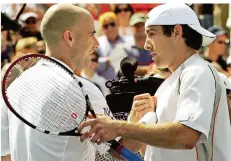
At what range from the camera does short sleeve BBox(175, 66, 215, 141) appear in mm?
3682

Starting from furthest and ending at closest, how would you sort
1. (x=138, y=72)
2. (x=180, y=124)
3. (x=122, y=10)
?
(x=122, y=10), (x=138, y=72), (x=180, y=124)

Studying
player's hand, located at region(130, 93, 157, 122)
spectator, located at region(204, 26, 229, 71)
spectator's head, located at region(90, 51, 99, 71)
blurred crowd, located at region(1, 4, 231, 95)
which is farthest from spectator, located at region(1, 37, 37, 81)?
player's hand, located at region(130, 93, 157, 122)

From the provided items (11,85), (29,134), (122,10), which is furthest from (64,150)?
(122,10)

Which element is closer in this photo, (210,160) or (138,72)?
(210,160)

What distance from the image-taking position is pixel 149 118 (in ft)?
13.0

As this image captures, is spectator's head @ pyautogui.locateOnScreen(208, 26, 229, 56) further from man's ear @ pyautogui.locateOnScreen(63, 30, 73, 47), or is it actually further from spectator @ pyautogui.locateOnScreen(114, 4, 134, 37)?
man's ear @ pyautogui.locateOnScreen(63, 30, 73, 47)

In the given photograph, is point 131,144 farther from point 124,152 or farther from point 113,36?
point 113,36

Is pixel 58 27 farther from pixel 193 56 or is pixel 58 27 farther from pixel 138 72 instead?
pixel 138 72

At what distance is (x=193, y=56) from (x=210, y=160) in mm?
569

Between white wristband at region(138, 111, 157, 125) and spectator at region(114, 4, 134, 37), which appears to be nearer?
white wristband at region(138, 111, 157, 125)

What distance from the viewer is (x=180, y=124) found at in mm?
3688

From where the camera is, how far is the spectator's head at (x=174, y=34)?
403cm

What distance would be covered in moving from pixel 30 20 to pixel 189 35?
6695 millimetres

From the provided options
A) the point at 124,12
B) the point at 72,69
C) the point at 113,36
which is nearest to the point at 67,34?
the point at 72,69
